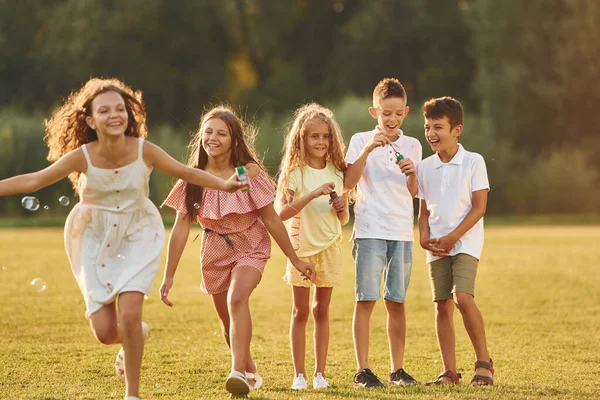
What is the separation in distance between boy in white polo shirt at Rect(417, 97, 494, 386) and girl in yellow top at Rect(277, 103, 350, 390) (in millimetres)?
640

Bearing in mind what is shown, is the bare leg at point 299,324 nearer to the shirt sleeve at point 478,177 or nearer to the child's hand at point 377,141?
the child's hand at point 377,141

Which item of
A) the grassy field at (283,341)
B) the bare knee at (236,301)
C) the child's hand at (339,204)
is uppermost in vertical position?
the child's hand at (339,204)

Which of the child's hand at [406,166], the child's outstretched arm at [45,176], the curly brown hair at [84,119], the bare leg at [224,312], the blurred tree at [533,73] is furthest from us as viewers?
the blurred tree at [533,73]

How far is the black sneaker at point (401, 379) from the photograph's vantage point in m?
6.95

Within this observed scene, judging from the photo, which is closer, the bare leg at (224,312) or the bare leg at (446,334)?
the bare leg at (224,312)

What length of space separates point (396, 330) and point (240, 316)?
51.0 inches

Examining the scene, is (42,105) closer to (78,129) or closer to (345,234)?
(345,234)

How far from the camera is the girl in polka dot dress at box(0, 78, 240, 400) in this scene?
19.4ft

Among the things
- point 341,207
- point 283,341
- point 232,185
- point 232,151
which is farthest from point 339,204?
point 283,341

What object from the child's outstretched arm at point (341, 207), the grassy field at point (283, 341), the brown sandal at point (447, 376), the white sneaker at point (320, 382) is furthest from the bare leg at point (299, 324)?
the brown sandal at point (447, 376)

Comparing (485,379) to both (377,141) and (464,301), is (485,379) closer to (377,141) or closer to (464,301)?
(464,301)

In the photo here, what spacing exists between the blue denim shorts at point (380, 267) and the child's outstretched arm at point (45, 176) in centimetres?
214

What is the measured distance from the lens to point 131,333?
580cm

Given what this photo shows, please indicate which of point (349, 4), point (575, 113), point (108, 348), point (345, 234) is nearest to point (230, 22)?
point (349, 4)
